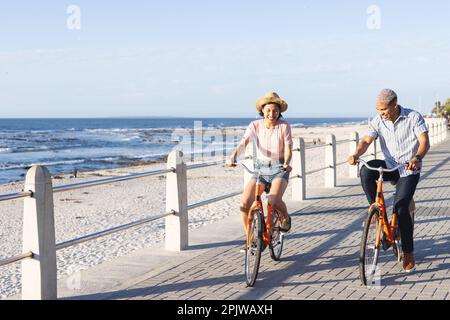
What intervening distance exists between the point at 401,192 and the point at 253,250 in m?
1.60

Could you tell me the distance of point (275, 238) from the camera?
7051mm

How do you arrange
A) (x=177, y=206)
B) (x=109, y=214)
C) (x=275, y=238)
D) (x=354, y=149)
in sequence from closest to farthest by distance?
(x=275, y=238) → (x=177, y=206) → (x=109, y=214) → (x=354, y=149)

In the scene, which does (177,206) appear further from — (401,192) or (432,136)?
(432,136)

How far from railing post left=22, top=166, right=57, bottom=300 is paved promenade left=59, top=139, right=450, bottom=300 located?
344mm

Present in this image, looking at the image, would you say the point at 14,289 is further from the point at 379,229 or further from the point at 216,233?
the point at 379,229

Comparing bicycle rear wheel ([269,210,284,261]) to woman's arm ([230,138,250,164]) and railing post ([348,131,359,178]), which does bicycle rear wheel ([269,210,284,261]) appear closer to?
woman's arm ([230,138,250,164])

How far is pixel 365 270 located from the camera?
6.26 meters

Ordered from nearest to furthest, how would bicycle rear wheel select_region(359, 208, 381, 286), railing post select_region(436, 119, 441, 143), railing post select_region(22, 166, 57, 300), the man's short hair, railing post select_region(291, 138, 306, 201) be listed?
railing post select_region(22, 166, 57, 300) < bicycle rear wheel select_region(359, 208, 381, 286) < the man's short hair < railing post select_region(291, 138, 306, 201) < railing post select_region(436, 119, 441, 143)

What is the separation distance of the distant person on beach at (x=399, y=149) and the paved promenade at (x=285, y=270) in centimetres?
58

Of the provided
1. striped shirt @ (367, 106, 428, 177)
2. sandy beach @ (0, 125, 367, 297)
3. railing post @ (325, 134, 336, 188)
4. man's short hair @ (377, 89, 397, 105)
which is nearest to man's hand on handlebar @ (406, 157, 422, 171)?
striped shirt @ (367, 106, 428, 177)

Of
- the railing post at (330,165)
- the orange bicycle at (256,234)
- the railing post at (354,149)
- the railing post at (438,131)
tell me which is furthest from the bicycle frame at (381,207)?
the railing post at (438,131)

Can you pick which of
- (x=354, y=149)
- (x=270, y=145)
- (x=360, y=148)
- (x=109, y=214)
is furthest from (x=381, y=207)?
(x=354, y=149)

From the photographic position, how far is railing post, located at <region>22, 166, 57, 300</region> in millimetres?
5633
